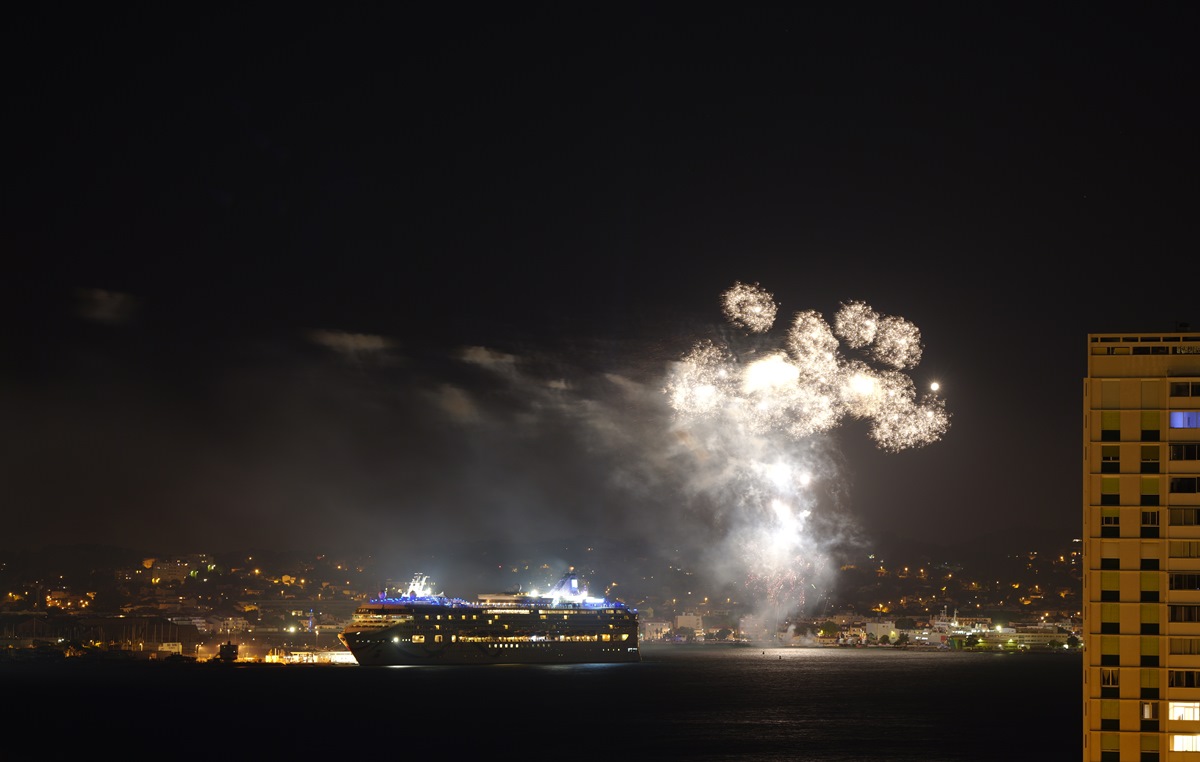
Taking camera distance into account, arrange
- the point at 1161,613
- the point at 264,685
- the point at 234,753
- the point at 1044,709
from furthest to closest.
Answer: the point at 264,685 < the point at 1044,709 < the point at 234,753 < the point at 1161,613

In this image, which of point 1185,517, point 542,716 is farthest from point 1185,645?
point 542,716

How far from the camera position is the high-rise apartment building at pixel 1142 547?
4062cm

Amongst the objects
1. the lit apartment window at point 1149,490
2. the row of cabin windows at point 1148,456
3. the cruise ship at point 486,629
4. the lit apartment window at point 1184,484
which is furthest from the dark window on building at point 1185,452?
the cruise ship at point 486,629

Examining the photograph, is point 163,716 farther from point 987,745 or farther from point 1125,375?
point 1125,375

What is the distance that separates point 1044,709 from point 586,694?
151 ft

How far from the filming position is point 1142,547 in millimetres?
41281

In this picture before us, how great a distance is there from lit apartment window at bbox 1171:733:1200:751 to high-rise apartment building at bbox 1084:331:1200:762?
0.09 ft

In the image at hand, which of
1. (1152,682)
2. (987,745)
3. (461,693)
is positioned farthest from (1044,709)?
(1152,682)

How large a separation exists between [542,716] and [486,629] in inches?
2686

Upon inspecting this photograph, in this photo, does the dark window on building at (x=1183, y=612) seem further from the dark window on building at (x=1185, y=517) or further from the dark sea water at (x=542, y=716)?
the dark sea water at (x=542, y=716)

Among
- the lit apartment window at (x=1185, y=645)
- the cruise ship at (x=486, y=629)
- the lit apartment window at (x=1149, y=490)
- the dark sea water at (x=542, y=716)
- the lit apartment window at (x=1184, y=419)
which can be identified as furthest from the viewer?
the cruise ship at (x=486, y=629)

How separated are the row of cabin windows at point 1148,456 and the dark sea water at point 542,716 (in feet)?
186

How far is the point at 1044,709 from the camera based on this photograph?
140 meters

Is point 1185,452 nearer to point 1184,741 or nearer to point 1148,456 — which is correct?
point 1148,456
